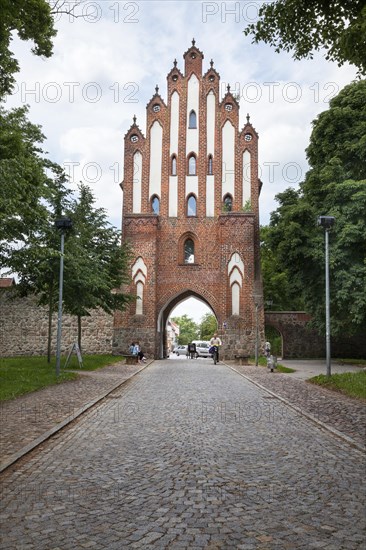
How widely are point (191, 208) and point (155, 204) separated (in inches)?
97.5

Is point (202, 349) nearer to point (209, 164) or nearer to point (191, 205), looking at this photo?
point (191, 205)

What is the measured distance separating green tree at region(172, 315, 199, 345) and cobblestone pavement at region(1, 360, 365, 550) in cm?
13166

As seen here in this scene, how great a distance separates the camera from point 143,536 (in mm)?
3818

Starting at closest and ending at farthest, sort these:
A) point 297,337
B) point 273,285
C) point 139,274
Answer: point 139,274 < point 297,337 < point 273,285

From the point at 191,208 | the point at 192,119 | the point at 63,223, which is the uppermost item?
the point at 192,119

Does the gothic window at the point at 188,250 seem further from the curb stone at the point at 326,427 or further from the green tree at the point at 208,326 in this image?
the green tree at the point at 208,326

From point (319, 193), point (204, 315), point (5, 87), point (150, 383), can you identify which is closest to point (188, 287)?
point (319, 193)

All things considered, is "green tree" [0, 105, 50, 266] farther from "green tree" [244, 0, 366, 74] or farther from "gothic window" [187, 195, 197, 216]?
"gothic window" [187, 195, 197, 216]

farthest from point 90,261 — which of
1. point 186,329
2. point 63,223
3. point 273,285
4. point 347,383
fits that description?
point 186,329

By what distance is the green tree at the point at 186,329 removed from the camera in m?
140

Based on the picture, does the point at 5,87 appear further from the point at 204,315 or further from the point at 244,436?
the point at 204,315

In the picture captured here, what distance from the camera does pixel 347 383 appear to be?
47.6 feet

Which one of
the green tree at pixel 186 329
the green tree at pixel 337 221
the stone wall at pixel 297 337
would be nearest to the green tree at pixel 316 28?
the green tree at pixel 337 221

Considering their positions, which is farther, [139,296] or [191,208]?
[191,208]
